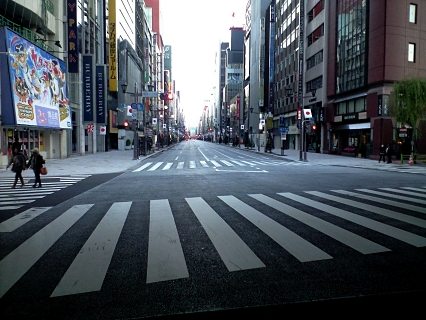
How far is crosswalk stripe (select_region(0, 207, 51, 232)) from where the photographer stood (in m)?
7.79

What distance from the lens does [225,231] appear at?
7.20m

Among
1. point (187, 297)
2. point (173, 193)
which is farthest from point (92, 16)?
point (187, 297)

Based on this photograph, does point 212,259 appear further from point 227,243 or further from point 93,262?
point 93,262

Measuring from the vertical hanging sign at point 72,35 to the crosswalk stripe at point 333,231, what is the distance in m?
30.2

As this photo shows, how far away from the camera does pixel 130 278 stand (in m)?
4.82

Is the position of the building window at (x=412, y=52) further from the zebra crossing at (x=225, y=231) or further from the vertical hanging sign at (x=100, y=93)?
the vertical hanging sign at (x=100, y=93)

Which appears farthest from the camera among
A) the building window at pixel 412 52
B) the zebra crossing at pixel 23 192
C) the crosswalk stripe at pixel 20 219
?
the building window at pixel 412 52

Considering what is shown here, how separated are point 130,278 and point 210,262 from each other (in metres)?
1.24

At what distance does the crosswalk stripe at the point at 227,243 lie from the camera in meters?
5.34

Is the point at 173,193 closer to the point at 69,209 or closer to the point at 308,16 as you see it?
the point at 69,209

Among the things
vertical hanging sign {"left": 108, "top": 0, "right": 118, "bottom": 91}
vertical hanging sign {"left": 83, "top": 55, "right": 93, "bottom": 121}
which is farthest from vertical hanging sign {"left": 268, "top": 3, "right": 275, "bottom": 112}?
vertical hanging sign {"left": 83, "top": 55, "right": 93, "bottom": 121}

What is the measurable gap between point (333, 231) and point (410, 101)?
2787cm

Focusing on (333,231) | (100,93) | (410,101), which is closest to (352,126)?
(410,101)

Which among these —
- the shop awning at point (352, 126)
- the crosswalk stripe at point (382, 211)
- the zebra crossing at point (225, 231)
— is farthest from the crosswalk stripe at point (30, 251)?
the shop awning at point (352, 126)
